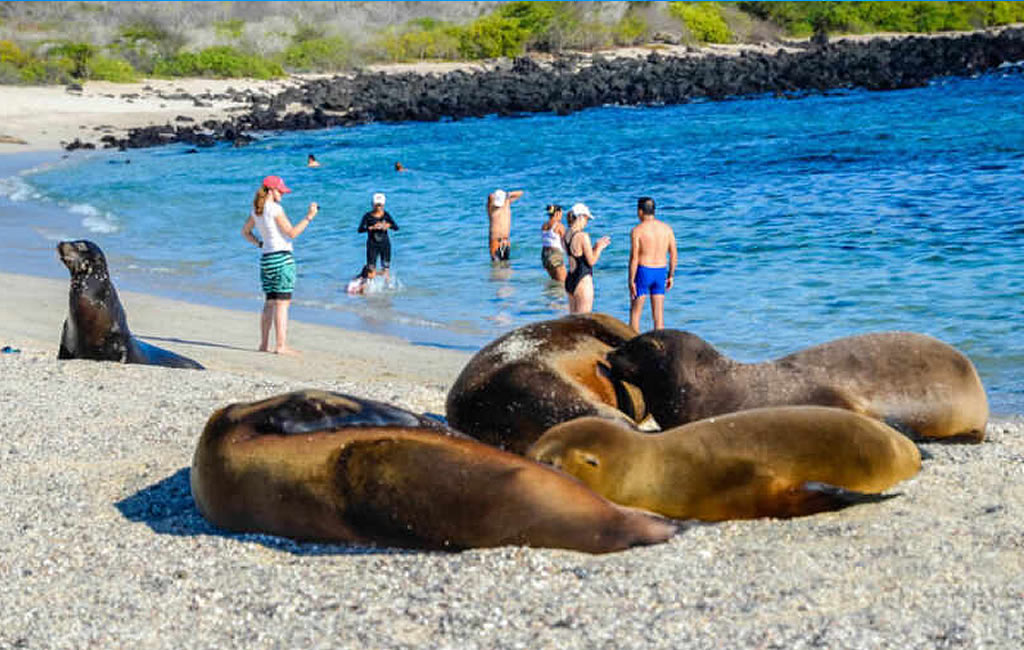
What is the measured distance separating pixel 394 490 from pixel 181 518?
47.2 inches

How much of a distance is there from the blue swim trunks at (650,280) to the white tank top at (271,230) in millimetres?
3218

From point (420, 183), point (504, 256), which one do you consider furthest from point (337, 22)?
point (504, 256)

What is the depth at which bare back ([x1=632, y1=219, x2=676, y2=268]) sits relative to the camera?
38.3 feet

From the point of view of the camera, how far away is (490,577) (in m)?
4.66

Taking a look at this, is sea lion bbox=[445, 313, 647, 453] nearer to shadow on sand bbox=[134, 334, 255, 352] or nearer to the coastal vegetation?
shadow on sand bbox=[134, 334, 255, 352]

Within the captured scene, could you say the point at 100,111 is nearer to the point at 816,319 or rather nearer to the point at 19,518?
the point at 816,319

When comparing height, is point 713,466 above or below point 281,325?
above

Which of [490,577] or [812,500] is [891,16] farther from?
[490,577]

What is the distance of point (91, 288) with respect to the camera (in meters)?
10.5

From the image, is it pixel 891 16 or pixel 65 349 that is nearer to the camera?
pixel 65 349

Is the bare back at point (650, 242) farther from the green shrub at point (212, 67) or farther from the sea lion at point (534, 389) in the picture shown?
the green shrub at point (212, 67)

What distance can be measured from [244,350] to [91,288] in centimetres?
168

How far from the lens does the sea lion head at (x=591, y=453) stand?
17.3 feet

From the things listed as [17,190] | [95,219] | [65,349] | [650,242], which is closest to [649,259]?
[650,242]
